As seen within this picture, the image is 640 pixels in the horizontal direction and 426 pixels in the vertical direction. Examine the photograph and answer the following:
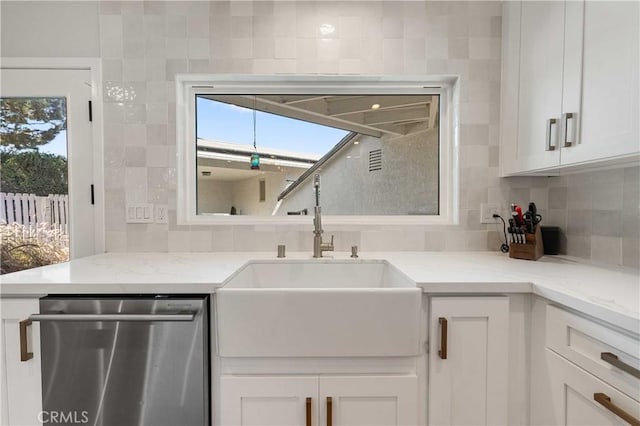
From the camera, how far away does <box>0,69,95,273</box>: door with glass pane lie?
1.69m

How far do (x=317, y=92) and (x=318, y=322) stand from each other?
1.31 m

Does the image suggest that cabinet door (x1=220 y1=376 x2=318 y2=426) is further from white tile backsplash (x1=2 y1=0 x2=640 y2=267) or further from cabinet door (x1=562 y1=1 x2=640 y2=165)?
cabinet door (x1=562 y1=1 x2=640 y2=165)

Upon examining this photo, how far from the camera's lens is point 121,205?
1701 millimetres

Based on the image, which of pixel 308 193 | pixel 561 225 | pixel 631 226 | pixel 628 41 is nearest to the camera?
pixel 628 41

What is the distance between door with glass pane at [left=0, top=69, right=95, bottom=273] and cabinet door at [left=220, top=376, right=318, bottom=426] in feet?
4.07

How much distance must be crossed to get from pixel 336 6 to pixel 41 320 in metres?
1.86

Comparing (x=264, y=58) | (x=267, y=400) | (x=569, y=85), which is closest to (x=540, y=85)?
(x=569, y=85)

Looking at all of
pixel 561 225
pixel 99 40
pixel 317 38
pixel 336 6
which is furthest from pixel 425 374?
pixel 99 40

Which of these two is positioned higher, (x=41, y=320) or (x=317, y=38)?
(x=317, y=38)

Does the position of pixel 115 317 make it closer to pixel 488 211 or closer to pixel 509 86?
pixel 488 211

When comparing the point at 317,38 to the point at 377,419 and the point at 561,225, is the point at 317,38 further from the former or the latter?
the point at 377,419

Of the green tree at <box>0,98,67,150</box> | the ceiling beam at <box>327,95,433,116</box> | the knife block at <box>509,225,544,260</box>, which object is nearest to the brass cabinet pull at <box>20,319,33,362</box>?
the green tree at <box>0,98,67,150</box>

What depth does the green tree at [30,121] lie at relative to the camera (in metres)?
1.70

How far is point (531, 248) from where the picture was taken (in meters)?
1.48
